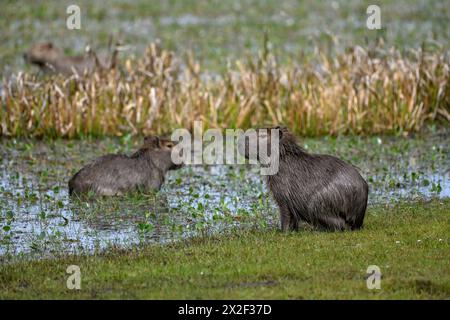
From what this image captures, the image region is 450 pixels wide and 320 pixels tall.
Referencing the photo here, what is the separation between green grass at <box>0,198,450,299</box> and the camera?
613 centimetres

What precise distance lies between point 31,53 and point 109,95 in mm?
5436

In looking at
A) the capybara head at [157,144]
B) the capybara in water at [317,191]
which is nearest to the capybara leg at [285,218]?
the capybara in water at [317,191]

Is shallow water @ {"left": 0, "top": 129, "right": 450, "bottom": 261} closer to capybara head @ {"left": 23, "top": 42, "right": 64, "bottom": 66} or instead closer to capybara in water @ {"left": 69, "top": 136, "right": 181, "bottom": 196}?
capybara in water @ {"left": 69, "top": 136, "right": 181, "bottom": 196}

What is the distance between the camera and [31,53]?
17438 millimetres

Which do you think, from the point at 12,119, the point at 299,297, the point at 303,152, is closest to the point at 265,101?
the point at 12,119

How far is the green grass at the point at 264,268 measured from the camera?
6.13 metres

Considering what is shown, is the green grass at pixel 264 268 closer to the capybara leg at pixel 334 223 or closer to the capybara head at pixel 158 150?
the capybara leg at pixel 334 223

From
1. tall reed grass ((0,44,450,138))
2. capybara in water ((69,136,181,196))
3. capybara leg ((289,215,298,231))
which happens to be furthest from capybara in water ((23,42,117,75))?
capybara leg ((289,215,298,231))

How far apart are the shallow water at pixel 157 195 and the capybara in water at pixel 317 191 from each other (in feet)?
1.29

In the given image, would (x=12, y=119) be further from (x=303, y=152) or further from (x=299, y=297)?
(x=299, y=297)

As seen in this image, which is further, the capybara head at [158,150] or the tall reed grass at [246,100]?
the tall reed grass at [246,100]

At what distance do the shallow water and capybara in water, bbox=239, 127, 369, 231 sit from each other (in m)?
0.39

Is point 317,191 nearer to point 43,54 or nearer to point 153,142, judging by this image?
point 153,142
